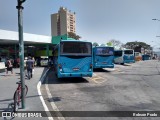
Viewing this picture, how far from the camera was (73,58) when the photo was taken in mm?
16719

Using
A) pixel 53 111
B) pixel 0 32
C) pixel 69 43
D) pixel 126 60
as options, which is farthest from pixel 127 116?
pixel 126 60

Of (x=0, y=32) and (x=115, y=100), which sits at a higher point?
(x=0, y=32)

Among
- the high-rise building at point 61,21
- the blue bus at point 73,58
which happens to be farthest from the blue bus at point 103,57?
the high-rise building at point 61,21

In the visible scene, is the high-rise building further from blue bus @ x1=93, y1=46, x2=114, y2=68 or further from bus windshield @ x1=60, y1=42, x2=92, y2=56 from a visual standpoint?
bus windshield @ x1=60, y1=42, x2=92, y2=56

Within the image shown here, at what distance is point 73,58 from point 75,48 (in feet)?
2.34

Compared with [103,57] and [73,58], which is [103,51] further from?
[73,58]

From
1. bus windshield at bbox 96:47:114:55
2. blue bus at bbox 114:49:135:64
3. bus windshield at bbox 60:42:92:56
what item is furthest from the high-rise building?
bus windshield at bbox 60:42:92:56

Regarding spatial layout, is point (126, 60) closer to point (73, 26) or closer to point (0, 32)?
point (0, 32)

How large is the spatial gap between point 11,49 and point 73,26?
7858 cm

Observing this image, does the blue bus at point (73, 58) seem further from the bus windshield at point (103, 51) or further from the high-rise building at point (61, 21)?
the high-rise building at point (61, 21)

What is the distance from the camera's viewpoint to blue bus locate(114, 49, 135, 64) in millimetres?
44781

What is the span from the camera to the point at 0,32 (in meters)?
30.3

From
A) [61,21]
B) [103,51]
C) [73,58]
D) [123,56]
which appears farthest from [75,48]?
[61,21]

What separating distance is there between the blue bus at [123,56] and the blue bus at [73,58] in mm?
28413
